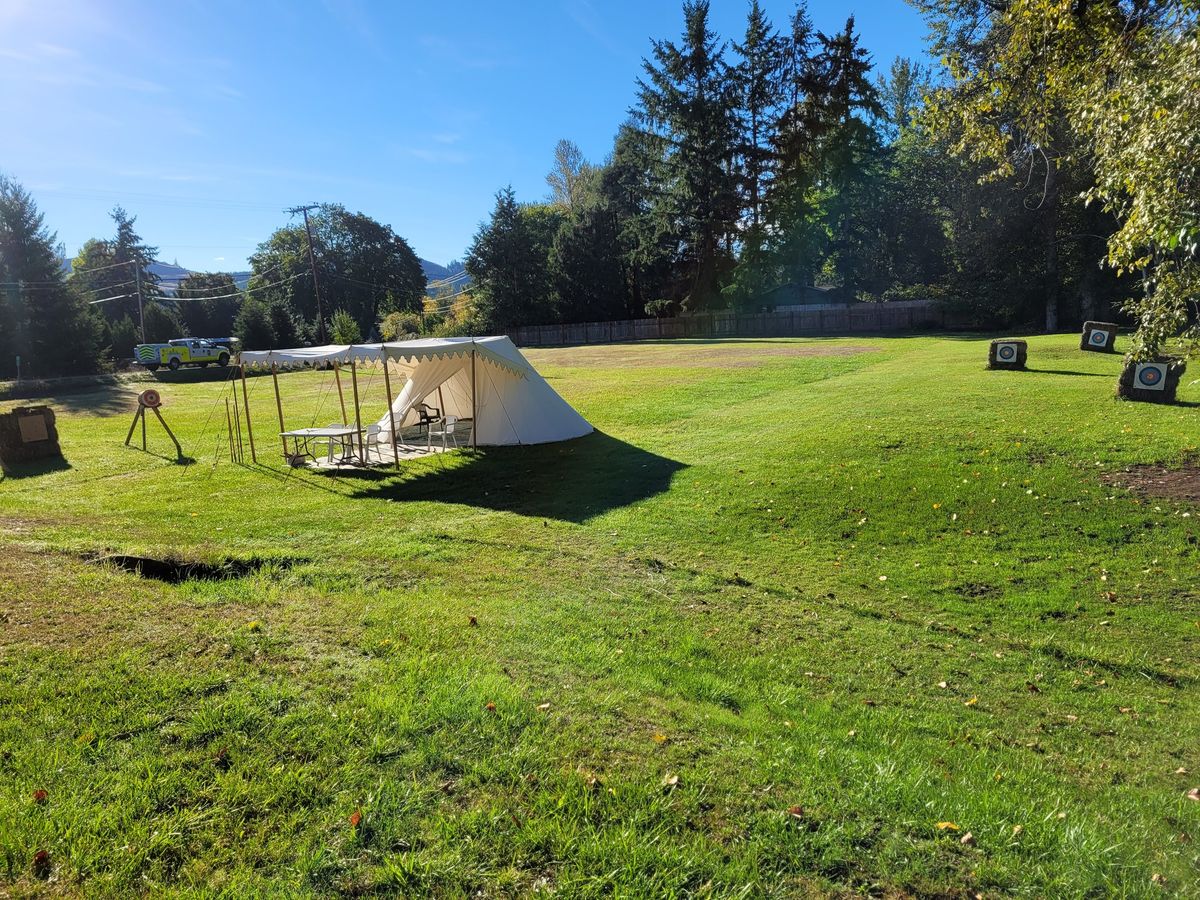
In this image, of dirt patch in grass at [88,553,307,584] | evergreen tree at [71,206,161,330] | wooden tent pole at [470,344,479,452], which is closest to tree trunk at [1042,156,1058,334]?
wooden tent pole at [470,344,479,452]

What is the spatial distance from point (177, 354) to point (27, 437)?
31.4 m

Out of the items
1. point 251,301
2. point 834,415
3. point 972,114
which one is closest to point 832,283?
point 251,301

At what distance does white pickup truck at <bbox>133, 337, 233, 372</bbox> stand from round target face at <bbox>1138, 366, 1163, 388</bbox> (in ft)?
147

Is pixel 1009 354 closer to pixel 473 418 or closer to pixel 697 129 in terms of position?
Answer: pixel 473 418

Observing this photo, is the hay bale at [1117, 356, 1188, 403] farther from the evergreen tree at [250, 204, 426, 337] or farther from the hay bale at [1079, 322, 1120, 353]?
the evergreen tree at [250, 204, 426, 337]

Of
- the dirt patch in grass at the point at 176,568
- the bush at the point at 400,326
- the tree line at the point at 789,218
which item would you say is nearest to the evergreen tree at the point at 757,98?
the tree line at the point at 789,218

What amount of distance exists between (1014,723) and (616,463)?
8761 mm

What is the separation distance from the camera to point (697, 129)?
51219 millimetres

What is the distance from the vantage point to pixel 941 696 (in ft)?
16.6

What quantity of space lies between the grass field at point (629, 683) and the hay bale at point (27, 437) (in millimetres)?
3647

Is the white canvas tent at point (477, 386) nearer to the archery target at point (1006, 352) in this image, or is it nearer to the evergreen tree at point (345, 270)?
the archery target at point (1006, 352)

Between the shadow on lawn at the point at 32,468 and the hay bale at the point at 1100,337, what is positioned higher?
the hay bale at the point at 1100,337

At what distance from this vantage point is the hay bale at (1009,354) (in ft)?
64.4

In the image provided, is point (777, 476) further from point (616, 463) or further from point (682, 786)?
point (682, 786)
